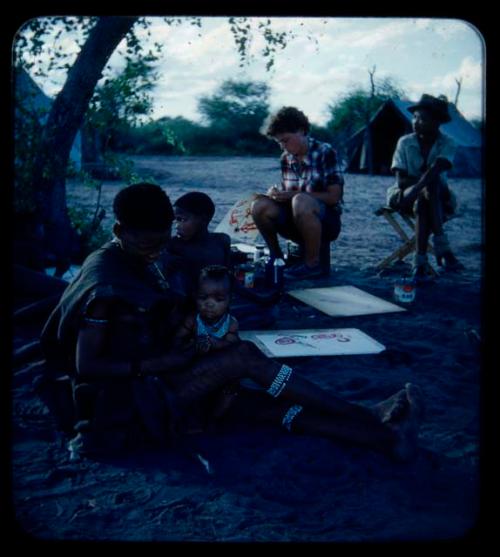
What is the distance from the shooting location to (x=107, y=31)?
624cm

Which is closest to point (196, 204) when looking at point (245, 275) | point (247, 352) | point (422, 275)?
point (245, 275)

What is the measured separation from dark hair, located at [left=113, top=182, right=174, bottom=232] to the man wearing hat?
4096mm

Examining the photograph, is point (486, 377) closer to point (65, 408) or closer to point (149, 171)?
point (65, 408)

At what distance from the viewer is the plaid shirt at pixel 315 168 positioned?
6.75 metres

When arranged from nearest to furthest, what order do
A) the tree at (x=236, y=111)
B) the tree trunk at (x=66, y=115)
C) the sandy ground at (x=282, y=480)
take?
the sandy ground at (x=282, y=480), the tree trunk at (x=66, y=115), the tree at (x=236, y=111)

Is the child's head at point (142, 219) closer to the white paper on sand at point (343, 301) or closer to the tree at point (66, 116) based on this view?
the white paper on sand at point (343, 301)

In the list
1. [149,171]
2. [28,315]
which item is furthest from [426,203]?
[149,171]

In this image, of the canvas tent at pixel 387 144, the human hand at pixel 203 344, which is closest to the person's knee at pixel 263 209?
the human hand at pixel 203 344

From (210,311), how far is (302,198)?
11.3ft

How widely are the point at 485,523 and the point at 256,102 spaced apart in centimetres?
4152

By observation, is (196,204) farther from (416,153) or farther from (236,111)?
(236,111)

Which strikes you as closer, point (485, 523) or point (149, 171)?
point (485, 523)

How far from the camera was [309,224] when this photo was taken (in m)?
6.57

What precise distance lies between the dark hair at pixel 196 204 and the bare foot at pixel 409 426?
214 centimetres
